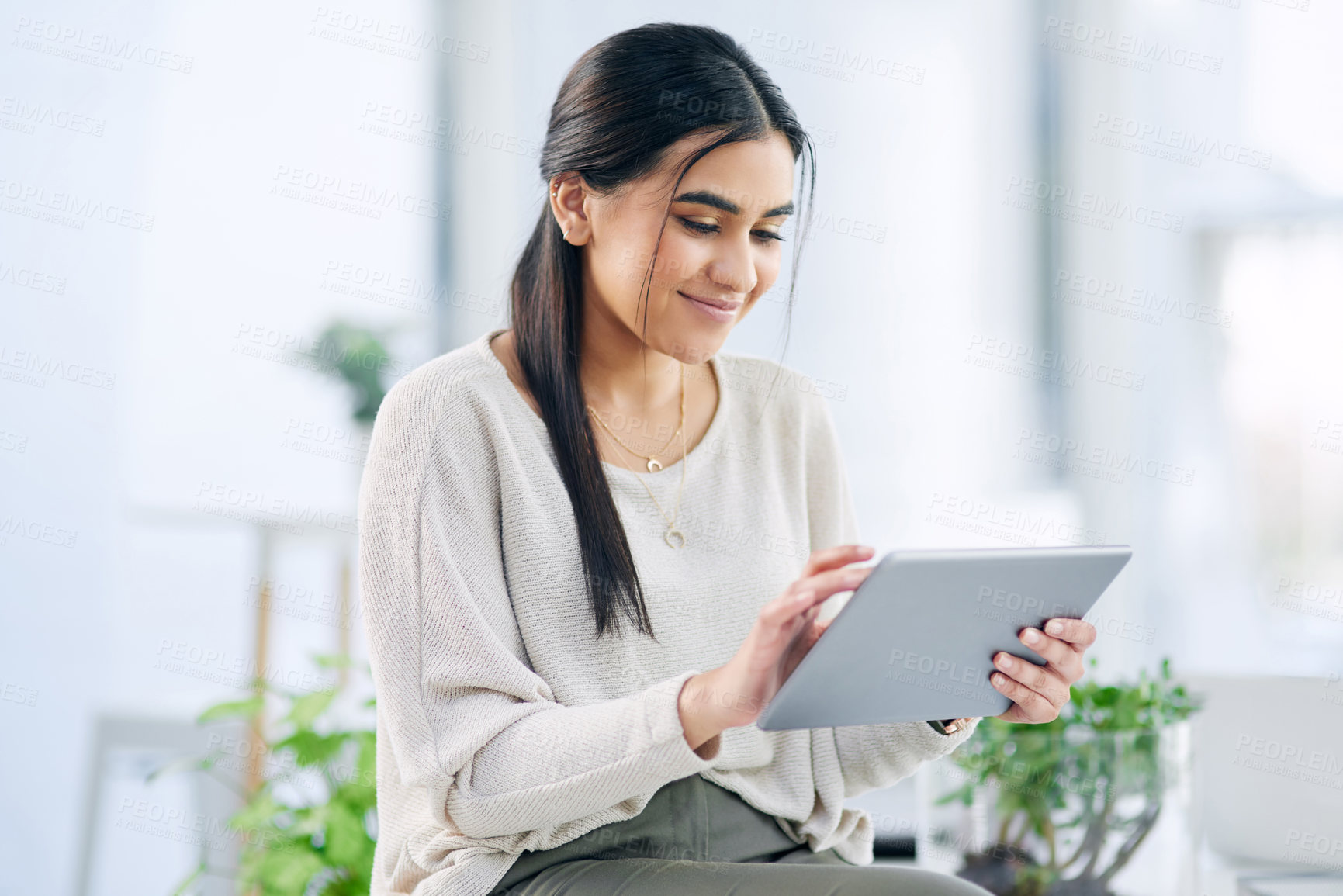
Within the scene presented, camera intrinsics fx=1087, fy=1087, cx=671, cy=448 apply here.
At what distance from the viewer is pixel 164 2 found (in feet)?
6.70

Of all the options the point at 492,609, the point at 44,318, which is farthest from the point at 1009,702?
the point at 44,318

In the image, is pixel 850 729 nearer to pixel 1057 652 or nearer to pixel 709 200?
pixel 1057 652

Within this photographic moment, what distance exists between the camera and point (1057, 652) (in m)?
0.89

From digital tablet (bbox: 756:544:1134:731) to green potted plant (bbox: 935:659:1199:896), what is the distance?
1.86ft

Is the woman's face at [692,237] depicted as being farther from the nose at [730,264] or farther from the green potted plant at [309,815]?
the green potted plant at [309,815]

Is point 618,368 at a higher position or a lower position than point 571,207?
lower

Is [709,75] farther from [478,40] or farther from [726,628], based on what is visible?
[478,40]

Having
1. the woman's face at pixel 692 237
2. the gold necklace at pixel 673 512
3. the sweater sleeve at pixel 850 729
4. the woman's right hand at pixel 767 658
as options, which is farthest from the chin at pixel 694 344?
the woman's right hand at pixel 767 658

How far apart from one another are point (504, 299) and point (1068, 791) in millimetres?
1114

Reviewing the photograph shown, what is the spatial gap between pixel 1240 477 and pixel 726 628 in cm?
169

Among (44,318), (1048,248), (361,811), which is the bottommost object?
(361,811)

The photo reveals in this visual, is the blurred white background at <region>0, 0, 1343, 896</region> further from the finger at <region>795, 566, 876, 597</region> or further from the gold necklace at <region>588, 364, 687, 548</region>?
the finger at <region>795, 566, 876, 597</region>

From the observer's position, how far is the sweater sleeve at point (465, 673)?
873 mm

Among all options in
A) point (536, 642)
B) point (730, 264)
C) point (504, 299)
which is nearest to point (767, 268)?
point (730, 264)
